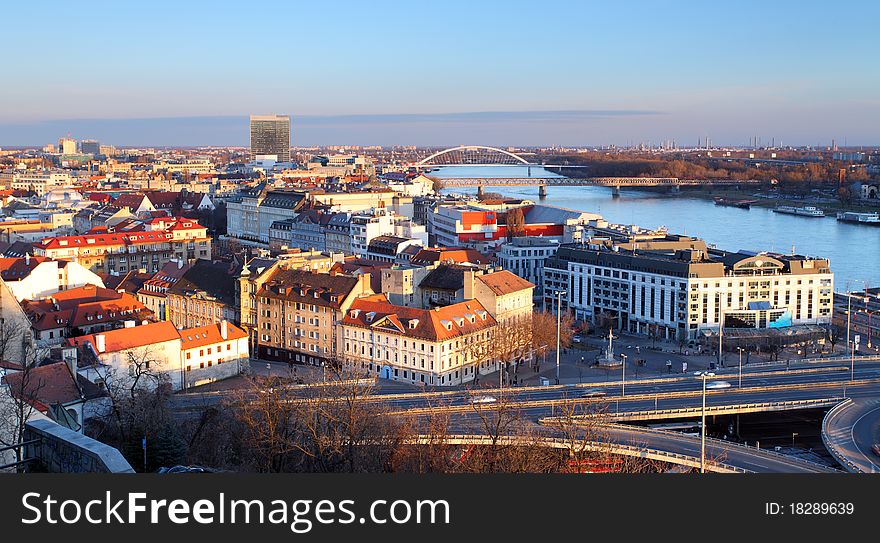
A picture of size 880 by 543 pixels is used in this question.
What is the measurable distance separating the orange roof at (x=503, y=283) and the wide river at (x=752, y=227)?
36.3 ft

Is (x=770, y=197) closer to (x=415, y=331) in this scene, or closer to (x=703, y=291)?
(x=703, y=291)

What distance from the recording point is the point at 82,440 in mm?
5316

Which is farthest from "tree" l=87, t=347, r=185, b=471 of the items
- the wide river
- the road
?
the wide river

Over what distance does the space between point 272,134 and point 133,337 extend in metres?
84.4

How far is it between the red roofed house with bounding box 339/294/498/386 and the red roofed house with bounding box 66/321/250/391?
185cm

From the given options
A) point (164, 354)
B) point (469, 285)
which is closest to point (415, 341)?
point (469, 285)

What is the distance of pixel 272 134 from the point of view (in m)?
96.1

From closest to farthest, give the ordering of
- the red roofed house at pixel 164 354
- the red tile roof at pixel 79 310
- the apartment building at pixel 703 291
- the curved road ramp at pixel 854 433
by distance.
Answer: the curved road ramp at pixel 854 433, the red roofed house at pixel 164 354, the red tile roof at pixel 79 310, the apartment building at pixel 703 291

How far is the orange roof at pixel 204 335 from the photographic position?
48.2ft

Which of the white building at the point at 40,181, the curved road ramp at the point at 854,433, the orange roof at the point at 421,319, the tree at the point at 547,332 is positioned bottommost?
the curved road ramp at the point at 854,433

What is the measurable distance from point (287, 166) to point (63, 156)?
29772mm

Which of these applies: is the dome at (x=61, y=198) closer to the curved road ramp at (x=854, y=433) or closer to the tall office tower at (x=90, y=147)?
the curved road ramp at (x=854, y=433)

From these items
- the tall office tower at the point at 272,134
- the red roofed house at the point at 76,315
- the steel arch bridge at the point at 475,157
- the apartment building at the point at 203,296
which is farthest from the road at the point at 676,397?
the steel arch bridge at the point at 475,157

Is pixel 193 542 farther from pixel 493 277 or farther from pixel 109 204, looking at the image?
pixel 109 204
